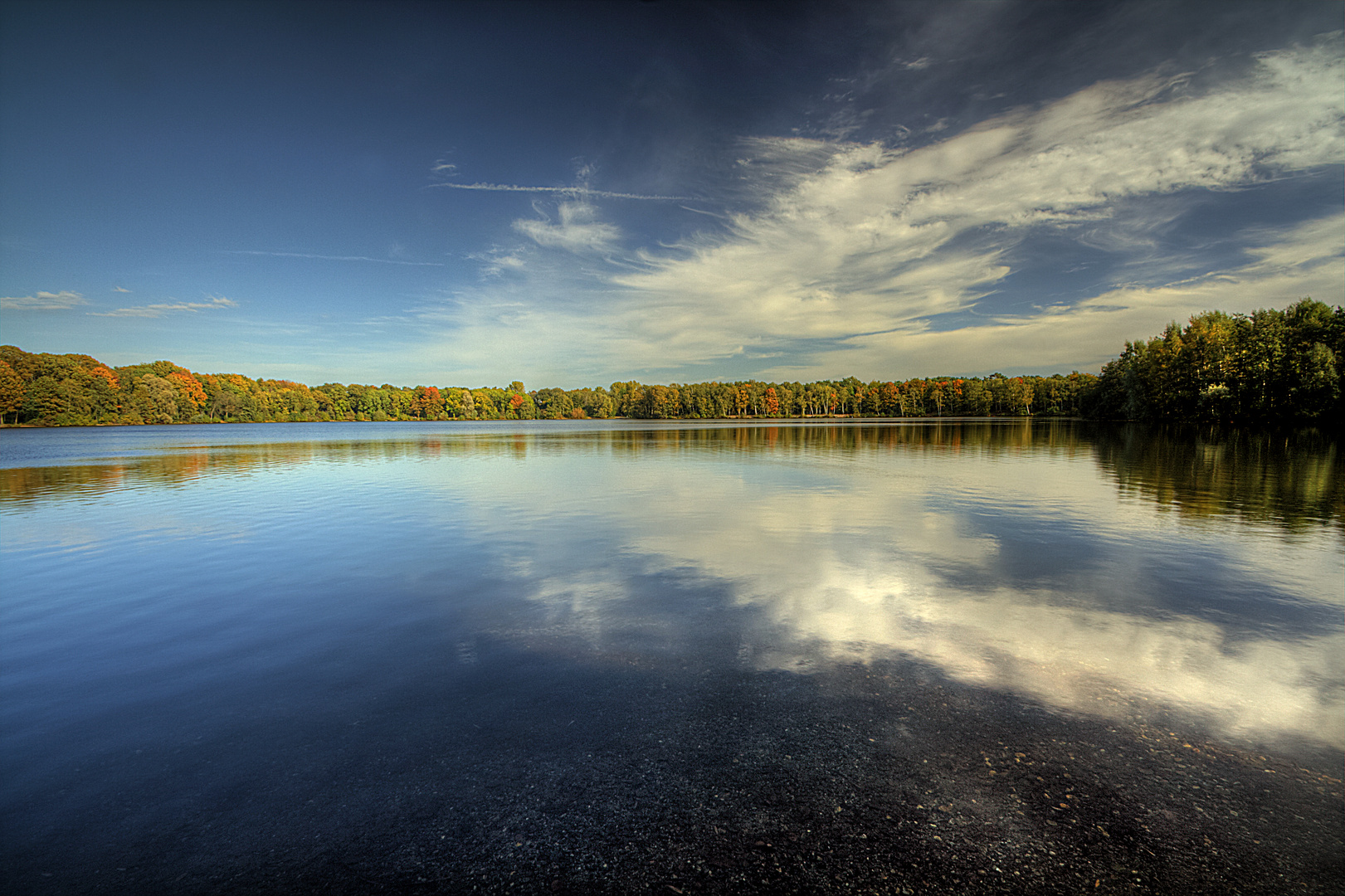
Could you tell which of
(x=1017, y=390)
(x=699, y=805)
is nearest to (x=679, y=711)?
(x=699, y=805)

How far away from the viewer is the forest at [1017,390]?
61.4 meters

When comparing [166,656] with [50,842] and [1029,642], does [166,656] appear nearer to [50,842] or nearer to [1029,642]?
[50,842]

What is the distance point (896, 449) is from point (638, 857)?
37.8 meters

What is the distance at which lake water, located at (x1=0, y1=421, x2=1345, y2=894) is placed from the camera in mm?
3303

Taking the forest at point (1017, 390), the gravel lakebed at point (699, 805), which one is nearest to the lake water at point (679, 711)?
the gravel lakebed at point (699, 805)

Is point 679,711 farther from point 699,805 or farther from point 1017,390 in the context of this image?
point 1017,390

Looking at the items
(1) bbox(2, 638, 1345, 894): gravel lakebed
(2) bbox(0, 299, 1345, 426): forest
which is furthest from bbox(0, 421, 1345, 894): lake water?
(2) bbox(0, 299, 1345, 426): forest

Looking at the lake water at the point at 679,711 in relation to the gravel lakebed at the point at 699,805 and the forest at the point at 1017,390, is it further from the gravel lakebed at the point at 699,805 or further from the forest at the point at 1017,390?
the forest at the point at 1017,390

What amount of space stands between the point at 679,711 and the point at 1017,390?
659 ft

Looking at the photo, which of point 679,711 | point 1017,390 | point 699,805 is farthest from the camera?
Answer: point 1017,390

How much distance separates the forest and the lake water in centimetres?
7158

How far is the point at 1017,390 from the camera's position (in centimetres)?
17512

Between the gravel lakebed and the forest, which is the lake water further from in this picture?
the forest

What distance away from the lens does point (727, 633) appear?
6719mm
